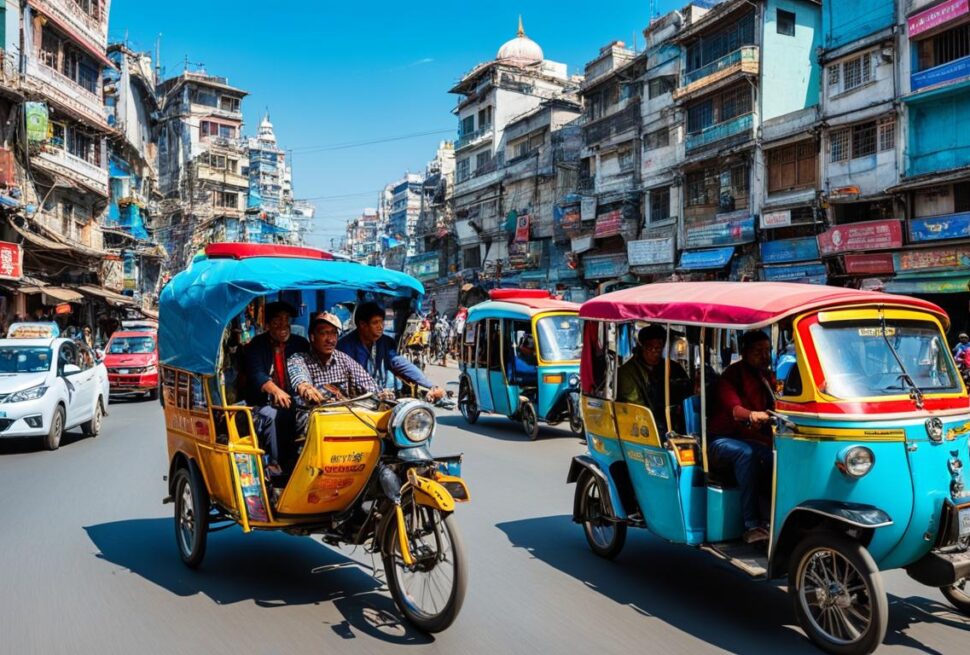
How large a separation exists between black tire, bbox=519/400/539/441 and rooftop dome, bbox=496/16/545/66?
159 feet

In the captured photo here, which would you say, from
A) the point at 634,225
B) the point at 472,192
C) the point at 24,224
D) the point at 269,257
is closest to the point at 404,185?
the point at 472,192

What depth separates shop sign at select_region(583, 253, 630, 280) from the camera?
39.7 metres

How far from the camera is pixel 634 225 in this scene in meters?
39.3

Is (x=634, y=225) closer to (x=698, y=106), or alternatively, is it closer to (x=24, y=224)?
(x=698, y=106)

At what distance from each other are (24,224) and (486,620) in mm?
27376

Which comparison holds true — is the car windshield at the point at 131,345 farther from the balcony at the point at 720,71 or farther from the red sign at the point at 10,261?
the balcony at the point at 720,71

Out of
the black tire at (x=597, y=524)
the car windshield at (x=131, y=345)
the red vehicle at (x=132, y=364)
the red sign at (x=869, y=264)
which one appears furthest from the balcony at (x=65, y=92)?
the black tire at (x=597, y=524)

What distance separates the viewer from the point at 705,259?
33094 millimetres

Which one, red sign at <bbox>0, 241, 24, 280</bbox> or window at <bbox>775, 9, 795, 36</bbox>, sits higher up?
window at <bbox>775, 9, 795, 36</bbox>

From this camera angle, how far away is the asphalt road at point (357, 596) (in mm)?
4555

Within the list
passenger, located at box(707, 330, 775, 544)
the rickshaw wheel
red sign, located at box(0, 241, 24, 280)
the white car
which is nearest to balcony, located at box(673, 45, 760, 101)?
red sign, located at box(0, 241, 24, 280)


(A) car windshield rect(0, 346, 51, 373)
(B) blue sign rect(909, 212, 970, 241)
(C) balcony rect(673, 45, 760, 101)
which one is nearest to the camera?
(A) car windshield rect(0, 346, 51, 373)

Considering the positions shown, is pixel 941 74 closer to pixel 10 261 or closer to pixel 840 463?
pixel 840 463

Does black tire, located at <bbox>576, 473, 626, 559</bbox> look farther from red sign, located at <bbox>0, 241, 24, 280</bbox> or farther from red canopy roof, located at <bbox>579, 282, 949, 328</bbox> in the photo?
red sign, located at <bbox>0, 241, 24, 280</bbox>
